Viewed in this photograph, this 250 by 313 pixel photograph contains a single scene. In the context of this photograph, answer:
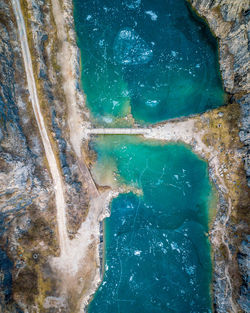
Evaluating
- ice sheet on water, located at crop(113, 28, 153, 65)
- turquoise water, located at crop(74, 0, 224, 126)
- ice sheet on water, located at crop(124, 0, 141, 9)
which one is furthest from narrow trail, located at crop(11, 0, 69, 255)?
ice sheet on water, located at crop(124, 0, 141, 9)

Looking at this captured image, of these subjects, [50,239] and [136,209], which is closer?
[50,239]

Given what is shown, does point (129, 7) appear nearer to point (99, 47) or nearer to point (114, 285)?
point (99, 47)

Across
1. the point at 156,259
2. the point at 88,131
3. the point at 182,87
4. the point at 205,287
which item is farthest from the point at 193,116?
the point at 205,287

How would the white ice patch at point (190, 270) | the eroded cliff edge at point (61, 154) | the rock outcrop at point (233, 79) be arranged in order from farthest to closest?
1. the white ice patch at point (190, 270)
2. the rock outcrop at point (233, 79)
3. the eroded cliff edge at point (61, 154)

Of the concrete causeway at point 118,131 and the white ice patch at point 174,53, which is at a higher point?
the white ice patch at point 174,53

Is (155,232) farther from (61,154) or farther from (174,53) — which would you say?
(174,53)

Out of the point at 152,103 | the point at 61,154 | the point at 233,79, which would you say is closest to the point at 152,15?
the point at 152,103

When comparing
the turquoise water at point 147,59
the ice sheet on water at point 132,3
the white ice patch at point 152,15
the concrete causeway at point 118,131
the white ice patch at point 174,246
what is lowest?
the white ice patch at point 174,246

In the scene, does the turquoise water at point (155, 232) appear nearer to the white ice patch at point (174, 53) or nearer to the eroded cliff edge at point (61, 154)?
the eroded cliff edge at point (61, 154)

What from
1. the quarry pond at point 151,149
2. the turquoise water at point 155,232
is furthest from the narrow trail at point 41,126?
the turquoise water at point 155,232
